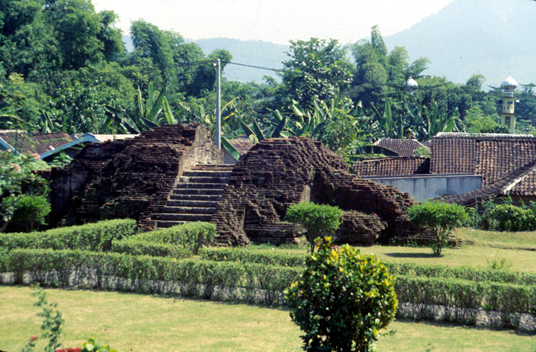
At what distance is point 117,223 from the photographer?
435 inches

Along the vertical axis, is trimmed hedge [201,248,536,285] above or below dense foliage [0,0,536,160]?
below

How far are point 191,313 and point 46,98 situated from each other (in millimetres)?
20439

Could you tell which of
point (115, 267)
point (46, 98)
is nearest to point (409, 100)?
point (46, 98)

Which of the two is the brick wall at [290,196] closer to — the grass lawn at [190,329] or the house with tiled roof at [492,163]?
the house with tiled roof at [492,163]

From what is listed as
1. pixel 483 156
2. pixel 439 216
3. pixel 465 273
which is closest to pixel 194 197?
pixel 439 216

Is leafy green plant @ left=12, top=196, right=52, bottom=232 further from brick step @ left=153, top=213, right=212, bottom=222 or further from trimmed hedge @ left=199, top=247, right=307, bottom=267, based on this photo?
trimmed hedge @ left=199, top=247, right=307, bottom=267

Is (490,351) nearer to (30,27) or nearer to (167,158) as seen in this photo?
(167,158)

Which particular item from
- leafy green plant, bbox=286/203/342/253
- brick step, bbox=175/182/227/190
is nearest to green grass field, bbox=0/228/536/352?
leafy green plant, bbox=286/203/342/253

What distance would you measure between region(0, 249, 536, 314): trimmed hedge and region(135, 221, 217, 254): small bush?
1392mm

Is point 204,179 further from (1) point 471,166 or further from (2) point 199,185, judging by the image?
(1) point 471,166

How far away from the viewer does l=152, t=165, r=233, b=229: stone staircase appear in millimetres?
11922

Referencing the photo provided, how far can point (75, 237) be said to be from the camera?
380 inches

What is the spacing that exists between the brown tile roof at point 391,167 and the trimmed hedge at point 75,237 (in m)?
10.7

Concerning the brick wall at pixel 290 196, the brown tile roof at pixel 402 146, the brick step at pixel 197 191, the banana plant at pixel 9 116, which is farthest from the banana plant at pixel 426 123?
the banana plant at pixel 9 116
